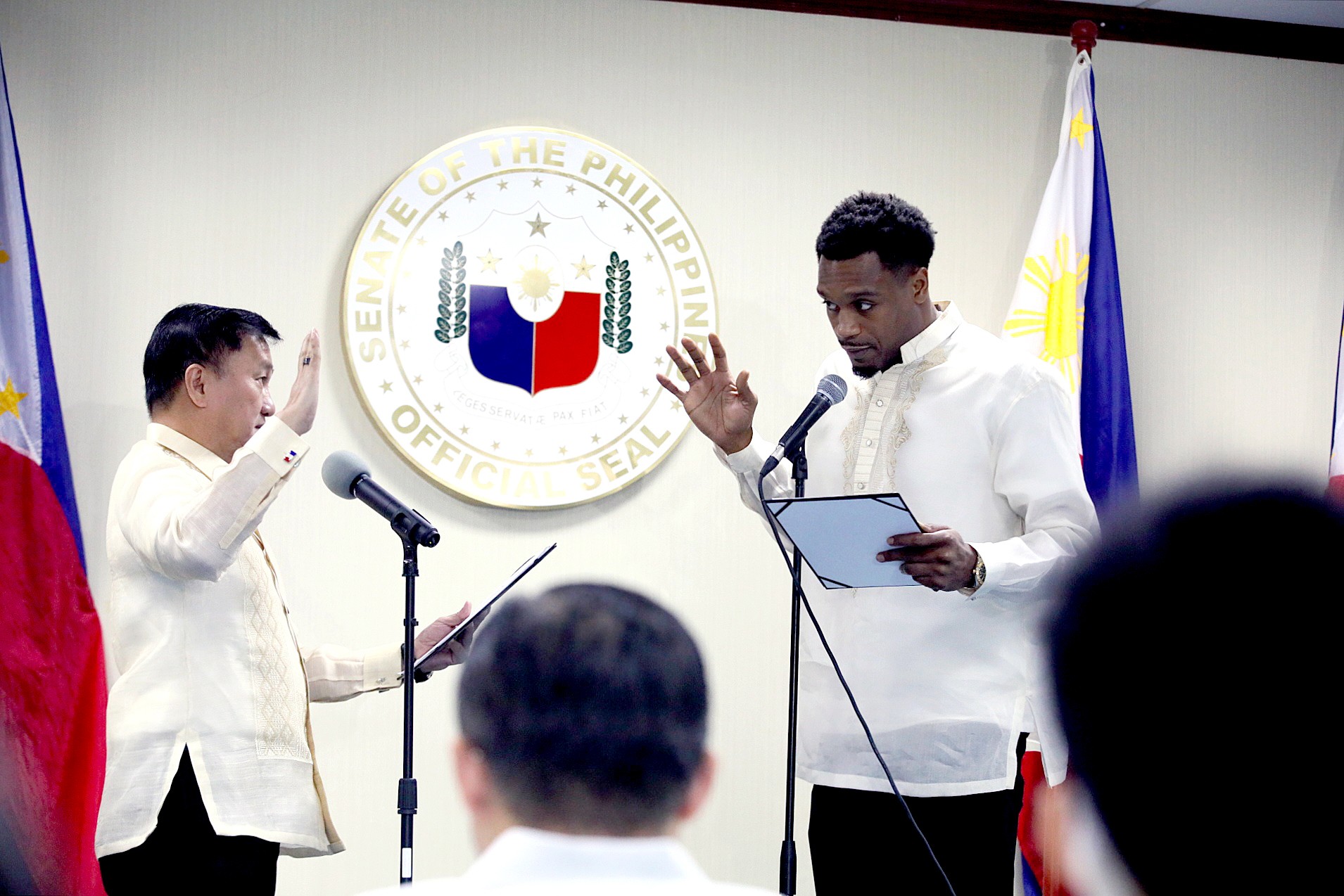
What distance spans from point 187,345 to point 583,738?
5.37 ft

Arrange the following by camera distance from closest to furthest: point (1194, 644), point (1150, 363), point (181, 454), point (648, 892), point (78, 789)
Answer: point (1194, 644)
point (648, 892)
point (181, 454)
point (78, 789)
point (1150, 363)

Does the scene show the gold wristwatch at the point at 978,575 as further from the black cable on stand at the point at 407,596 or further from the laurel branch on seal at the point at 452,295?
the laurel branch on seal at the point at 452,295

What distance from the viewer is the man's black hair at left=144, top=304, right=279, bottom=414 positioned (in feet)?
7.45

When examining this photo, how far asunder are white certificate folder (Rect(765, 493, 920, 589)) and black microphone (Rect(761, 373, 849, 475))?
7 centimetres

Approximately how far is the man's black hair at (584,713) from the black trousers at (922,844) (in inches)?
51.0

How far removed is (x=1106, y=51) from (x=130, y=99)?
258 centimetres

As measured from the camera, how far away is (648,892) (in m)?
0.80

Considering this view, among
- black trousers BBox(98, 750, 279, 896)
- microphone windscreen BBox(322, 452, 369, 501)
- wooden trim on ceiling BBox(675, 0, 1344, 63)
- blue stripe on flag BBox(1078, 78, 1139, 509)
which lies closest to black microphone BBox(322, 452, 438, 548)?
microphone windscreen BBox(322, 452, 369, 501)

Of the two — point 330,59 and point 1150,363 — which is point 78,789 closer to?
point 330,59

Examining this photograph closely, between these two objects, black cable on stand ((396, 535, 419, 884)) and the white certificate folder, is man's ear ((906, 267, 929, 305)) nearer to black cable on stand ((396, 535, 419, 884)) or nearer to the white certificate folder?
the white certificate folder

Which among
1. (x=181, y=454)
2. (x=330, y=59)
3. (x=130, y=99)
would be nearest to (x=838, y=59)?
(x=330, y=59)

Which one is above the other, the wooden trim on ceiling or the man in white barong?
the wooden trim on ceiling

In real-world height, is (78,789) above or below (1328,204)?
below

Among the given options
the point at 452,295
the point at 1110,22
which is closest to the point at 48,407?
the point at 452,295
